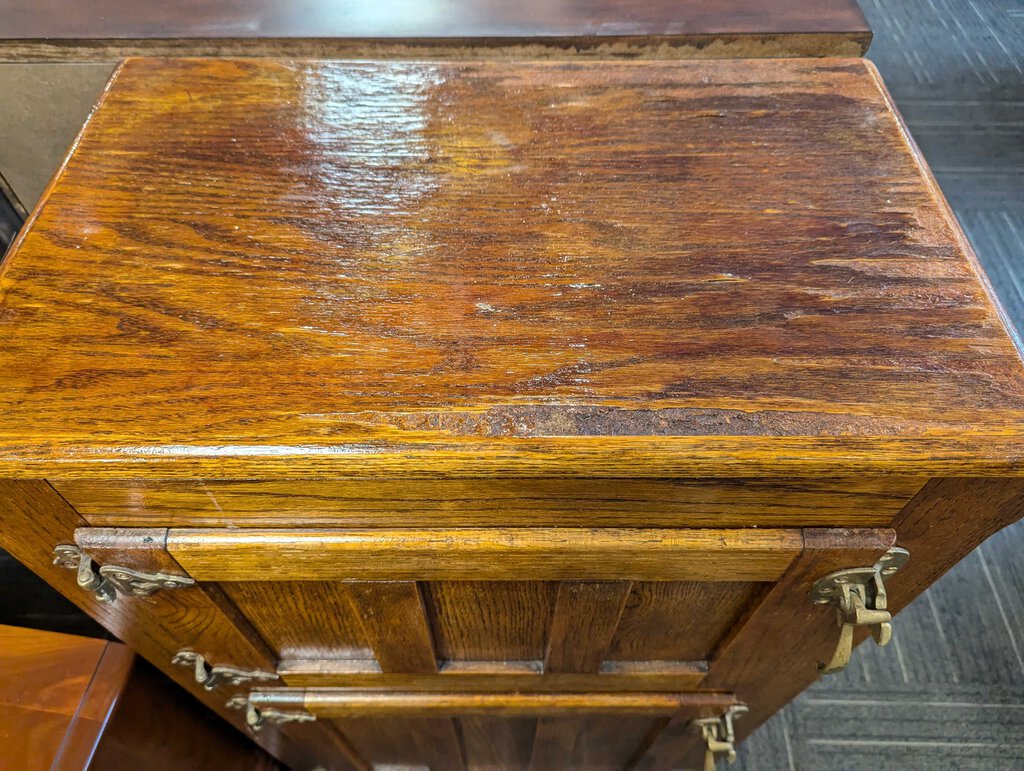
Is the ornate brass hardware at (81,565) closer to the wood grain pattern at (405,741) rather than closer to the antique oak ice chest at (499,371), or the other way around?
the antique oak ice chest at (499,371)

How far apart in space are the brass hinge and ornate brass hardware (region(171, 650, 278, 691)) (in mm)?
156

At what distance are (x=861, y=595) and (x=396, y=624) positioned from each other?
40 centimetres

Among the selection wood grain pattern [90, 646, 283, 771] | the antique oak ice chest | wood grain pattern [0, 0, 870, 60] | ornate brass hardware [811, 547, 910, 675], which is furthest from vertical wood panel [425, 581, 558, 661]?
wood grain pattern [0, 0, 870, 60]

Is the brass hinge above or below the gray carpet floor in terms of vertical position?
below

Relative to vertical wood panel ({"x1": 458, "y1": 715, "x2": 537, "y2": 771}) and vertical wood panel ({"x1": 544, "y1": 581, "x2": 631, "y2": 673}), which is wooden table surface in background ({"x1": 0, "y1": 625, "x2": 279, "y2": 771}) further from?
vertical wood panel ({"x1": 544, "y1": 581, "x2": 631, "y2": 673})

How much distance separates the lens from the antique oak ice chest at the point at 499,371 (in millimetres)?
472

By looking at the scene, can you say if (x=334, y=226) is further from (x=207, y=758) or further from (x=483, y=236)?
(x=207, y=758)

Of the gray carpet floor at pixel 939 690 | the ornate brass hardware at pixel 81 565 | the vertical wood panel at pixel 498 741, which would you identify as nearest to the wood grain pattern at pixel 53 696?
the ornate brass hardware at pixel 81 565

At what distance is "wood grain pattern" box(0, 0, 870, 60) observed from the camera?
0.94m

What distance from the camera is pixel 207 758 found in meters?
1.04

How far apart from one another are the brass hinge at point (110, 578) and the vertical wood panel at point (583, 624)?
0.32 metres

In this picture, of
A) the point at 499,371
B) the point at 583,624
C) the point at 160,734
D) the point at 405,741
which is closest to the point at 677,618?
the point at 583,624

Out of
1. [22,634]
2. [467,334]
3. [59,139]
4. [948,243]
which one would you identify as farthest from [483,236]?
[59,139]

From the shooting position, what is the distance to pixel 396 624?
67cm
